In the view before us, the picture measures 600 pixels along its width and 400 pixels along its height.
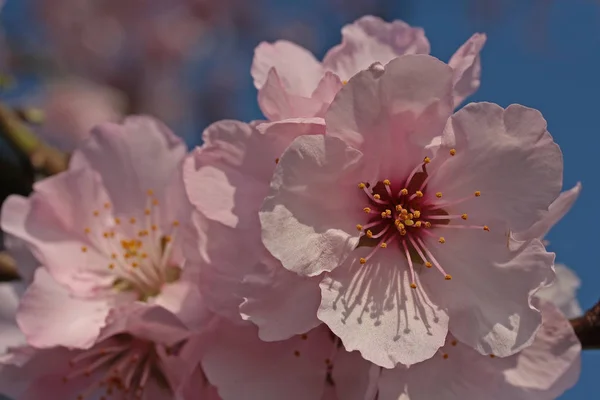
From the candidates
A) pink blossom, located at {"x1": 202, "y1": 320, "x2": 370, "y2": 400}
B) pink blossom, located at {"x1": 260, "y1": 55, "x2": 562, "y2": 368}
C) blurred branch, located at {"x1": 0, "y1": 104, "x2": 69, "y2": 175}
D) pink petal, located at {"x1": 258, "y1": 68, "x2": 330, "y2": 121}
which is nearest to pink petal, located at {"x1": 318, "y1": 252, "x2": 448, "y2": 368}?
pink blossom, located at {"x1": 260, "y1": 55, "x2": 562, "y2": 368}

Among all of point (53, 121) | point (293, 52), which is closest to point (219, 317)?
point (293, 52)

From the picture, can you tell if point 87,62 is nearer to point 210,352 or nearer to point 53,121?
point 53,121

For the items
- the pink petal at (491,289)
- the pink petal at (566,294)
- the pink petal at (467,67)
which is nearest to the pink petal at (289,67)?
the pink petal at (467,67)

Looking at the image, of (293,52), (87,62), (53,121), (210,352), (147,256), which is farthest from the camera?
(87,62)

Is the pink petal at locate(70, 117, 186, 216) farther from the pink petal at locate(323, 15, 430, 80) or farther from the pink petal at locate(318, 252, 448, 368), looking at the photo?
the pink petal at locate(318, 252, 448, 368)

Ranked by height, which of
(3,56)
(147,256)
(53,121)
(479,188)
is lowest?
(53,121)

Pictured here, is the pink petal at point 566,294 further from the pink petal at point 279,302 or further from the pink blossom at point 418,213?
the pink petal at point 279,302

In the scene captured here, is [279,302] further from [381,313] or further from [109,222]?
[109,222]
